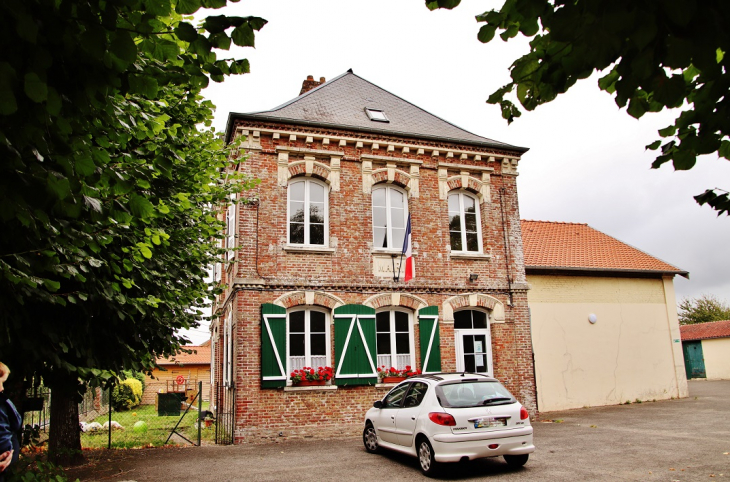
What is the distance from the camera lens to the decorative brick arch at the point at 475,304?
15166 millimetres

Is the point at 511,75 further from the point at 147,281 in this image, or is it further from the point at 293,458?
the point at 293,458

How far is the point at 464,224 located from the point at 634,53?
13414mm

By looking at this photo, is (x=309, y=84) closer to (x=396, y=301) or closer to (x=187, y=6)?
(x=396, y=301)

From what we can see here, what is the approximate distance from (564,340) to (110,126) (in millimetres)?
16719

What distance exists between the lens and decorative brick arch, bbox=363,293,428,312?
572 inches

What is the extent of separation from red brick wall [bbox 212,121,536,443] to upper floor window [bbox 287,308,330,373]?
1.81 feet

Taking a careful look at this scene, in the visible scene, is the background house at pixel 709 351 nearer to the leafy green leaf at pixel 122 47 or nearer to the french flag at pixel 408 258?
the french flag at pixel 408 258

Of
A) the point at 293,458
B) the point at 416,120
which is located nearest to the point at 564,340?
the point at 416,120

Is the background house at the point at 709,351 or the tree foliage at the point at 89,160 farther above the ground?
the tree foliage at the point at 89,160

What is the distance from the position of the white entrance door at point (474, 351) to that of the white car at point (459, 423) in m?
5.77

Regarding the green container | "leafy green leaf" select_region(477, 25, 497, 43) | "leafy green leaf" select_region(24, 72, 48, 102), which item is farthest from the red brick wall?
"leafy green leaf" select_region(24, 72, 48, 102)

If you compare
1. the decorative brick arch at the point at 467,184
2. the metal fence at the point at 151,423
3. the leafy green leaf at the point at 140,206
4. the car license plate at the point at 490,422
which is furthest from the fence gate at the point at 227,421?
the leafy green leaf at the point at 140,206

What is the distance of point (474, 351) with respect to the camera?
15461mm

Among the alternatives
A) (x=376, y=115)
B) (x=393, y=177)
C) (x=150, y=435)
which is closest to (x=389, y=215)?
(x=393, y=177)
